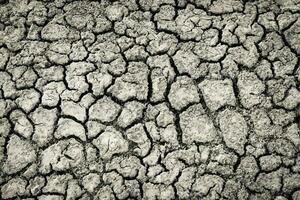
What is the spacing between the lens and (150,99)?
2691 mm

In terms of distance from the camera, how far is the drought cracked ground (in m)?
2.43

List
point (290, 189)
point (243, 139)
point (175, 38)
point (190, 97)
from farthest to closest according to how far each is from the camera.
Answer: point (175, 38), point (190, 97), point (243, 139), point (290, 189)

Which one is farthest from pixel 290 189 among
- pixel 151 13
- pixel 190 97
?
pixel 151 13

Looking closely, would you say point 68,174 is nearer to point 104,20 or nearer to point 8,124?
point 8,124

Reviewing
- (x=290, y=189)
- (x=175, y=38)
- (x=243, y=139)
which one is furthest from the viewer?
(x=175, y=38)

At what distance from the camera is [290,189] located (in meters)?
2.36

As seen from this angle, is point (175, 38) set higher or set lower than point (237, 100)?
higher

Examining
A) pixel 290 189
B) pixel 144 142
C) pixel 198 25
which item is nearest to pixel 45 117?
pixel 144 142

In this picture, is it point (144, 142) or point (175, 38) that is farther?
point (175, 38)

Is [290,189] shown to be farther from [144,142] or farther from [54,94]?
[54,94]

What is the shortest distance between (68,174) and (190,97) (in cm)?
108

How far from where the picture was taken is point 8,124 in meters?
2.63

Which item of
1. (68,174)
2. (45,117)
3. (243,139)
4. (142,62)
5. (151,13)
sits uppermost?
(151,13)

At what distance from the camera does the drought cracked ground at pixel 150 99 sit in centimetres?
243
